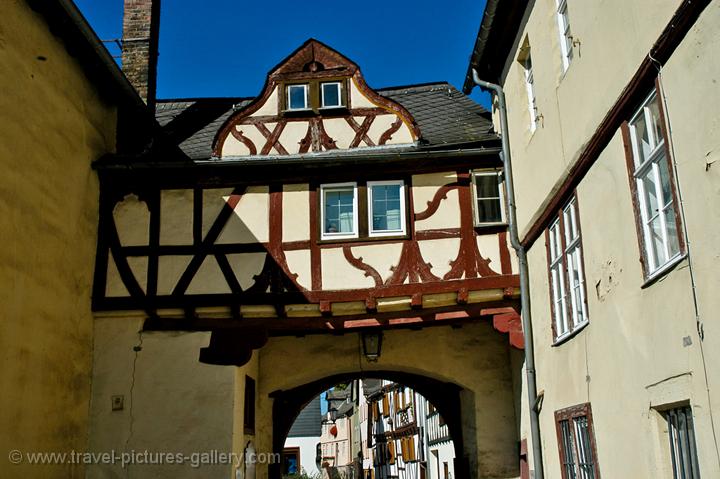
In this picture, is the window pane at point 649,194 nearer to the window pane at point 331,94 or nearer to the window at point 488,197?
the window at point 488,197

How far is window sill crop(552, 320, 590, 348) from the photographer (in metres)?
8.21

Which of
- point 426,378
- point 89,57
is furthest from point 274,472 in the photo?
point 89,57

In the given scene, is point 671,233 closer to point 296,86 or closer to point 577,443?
point 577,443

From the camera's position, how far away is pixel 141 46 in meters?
14.6

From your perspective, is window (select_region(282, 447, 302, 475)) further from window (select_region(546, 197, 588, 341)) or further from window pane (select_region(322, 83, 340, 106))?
window (select_region(546, 197, 588, 341))

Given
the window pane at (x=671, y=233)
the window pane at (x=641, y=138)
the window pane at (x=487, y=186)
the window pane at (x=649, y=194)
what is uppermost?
the window pane at (x=487, y=186)

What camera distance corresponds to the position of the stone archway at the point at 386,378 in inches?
543

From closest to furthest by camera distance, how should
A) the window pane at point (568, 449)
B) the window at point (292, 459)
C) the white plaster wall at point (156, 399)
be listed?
the window pane at point (568, 449), the white plaster wall at point (156, 399), the window at point (292, 459)

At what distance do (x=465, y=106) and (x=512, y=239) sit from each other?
3350 millimetres

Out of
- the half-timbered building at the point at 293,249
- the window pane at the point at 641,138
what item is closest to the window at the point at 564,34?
the window pane at the point at 641,138

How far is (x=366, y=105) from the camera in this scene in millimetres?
12398

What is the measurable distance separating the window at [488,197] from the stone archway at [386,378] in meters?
3.24

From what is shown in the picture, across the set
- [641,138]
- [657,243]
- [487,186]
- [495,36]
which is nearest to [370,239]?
Result: [487,186]

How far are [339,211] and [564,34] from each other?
418cm
